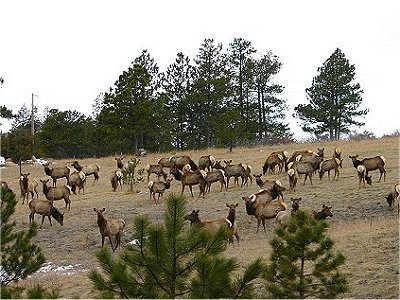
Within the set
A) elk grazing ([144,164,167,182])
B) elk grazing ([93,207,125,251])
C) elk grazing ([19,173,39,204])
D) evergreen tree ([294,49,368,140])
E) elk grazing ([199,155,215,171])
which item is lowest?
elk grazing ([93,207,125,251])

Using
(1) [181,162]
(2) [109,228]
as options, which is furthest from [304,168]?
(2) [109,228]

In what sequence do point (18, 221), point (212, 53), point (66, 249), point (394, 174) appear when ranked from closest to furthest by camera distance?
point (66, 249) < point (18, 221) < point (394, 174) < point (212, 53)

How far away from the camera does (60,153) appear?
2334 inches

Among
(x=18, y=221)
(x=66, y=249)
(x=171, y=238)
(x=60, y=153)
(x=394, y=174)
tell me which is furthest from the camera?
(x=60, y=153)

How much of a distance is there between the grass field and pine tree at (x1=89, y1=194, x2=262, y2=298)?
1.79m

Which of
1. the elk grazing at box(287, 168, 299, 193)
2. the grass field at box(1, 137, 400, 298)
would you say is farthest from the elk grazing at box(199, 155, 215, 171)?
the elk grazing at box(287, 168, 299, 193)

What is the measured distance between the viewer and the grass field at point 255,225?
37.6 feet

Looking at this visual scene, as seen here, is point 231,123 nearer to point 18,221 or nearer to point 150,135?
point 150,135

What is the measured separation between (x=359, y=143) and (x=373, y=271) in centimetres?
2795

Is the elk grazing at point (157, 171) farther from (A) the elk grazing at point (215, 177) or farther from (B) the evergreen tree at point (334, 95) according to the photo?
(B) the evergreen tree at point (334, 95)

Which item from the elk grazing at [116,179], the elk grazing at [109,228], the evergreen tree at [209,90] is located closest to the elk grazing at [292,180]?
the elk grazing at [109,228]

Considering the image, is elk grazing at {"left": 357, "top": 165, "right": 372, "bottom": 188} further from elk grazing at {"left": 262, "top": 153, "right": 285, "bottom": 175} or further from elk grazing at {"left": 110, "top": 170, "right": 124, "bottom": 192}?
elk grazing at {"left": 110, "top": 170, "right": 124, "bottom": 192}

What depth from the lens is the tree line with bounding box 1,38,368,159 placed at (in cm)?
4616

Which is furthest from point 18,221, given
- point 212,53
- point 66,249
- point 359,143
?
point 212,53
